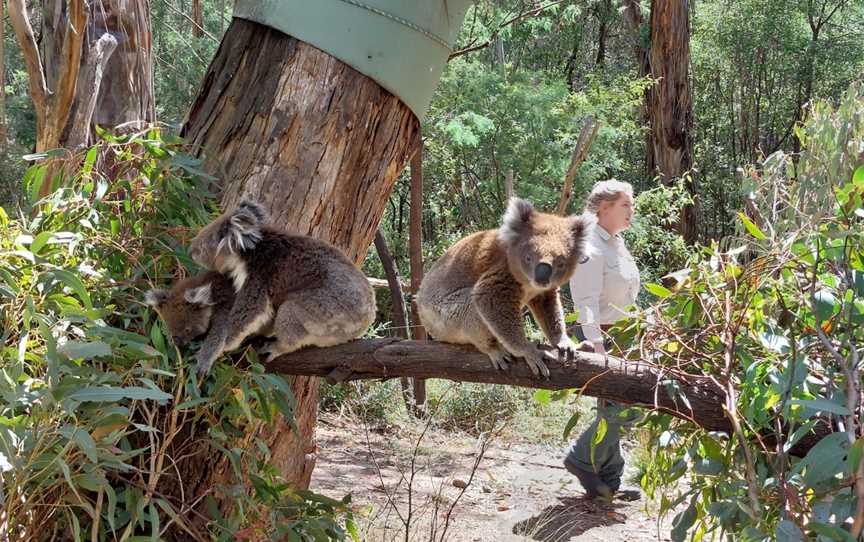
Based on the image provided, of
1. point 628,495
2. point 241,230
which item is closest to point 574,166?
point 628,495

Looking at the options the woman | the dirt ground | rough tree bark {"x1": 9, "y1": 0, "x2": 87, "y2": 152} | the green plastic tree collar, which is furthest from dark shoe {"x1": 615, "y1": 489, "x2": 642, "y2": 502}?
rough tree bark {"x1": 9, "y1": 0, "x2": 87, "y2": 152}

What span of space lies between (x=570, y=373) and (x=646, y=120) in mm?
11807

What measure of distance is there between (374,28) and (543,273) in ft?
3.80

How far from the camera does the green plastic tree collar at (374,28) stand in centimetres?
329

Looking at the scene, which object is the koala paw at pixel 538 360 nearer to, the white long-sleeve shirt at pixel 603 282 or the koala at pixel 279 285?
the koala at pixel 279 285

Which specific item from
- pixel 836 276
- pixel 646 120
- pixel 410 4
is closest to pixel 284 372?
pixel 410 4

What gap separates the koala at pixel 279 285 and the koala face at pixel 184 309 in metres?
0.08

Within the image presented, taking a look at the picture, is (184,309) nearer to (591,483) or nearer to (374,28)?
(374,28)

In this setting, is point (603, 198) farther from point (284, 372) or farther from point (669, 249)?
point (669, 249)

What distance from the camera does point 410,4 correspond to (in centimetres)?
330

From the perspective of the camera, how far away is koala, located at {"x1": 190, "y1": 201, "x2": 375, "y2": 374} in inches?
115

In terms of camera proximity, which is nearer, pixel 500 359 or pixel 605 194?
pixel 500 359

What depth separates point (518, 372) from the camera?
9.09 feet

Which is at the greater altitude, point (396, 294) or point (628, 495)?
point (396, 294)
